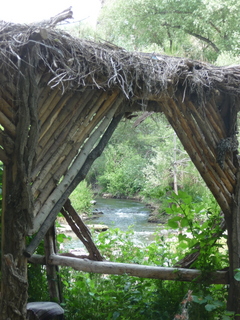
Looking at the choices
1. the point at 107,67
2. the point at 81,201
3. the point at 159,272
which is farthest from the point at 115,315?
the point at 81,201

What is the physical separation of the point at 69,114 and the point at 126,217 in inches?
388

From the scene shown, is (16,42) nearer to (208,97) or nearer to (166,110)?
(166,110)

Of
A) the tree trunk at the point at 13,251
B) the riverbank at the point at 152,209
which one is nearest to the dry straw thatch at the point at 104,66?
the tree trunk at the point at 13,251

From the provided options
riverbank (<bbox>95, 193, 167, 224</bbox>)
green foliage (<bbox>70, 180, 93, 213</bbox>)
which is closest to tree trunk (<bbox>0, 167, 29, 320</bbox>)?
riverbank (<bbox>95, 193, 167, 224</bbox>)

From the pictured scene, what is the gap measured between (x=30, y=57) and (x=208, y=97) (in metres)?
1.73

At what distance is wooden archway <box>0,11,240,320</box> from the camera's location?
8.93 feet

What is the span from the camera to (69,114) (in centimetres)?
315

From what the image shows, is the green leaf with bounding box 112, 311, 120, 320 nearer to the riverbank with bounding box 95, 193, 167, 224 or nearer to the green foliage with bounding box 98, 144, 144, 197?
the riverbank with bounding box 95, 193, 167, 224

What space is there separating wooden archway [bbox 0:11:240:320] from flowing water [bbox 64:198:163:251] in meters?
5.35

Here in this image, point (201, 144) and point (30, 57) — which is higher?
point (30, 57)

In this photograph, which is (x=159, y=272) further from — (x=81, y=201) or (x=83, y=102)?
(x=81, y=201)

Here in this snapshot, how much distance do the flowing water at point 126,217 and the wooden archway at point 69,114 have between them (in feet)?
17.6

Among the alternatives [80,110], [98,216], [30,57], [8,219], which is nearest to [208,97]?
[80,110]

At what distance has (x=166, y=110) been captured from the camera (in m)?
3.61
